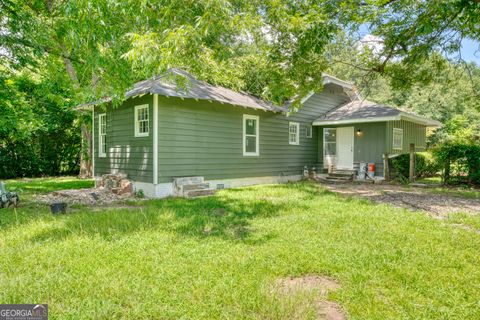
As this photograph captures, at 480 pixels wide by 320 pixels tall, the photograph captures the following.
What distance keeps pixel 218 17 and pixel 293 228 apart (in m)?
4.36

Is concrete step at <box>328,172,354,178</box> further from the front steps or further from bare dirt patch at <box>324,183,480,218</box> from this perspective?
the front steps

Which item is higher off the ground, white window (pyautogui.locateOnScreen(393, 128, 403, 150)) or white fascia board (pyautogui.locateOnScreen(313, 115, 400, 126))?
white fascia board (pyautogui.locateOnScreen(313, 115, 400, 126))

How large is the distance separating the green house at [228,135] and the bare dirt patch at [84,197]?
83cm

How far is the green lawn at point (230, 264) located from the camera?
8.27ft

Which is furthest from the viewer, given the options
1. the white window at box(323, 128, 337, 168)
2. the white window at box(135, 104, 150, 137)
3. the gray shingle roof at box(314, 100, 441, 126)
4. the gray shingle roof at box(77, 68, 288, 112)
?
the white window at box(323, 128, 337, 168)

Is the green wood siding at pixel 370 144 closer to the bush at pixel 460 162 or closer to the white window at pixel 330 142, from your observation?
the white window at pixel 330 142

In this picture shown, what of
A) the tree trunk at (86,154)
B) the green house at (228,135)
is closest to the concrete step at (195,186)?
the green house at (228,135)

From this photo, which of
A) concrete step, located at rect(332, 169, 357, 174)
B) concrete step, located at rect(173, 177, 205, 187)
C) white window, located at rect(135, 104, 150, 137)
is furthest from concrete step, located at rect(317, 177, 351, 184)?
white window, located at rect(135, 104, 150, 137)

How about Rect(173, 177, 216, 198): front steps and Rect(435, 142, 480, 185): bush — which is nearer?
Rect(173, 177, 216, 198): front steps

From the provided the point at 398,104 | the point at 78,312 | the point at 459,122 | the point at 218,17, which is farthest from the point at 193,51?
the point at 398,104

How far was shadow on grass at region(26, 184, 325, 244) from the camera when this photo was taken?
14.6 feet

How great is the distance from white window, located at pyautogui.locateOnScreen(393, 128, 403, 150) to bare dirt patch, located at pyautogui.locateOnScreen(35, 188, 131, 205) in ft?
33.4

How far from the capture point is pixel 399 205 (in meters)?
7.07

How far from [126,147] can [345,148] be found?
8808 millimetres
